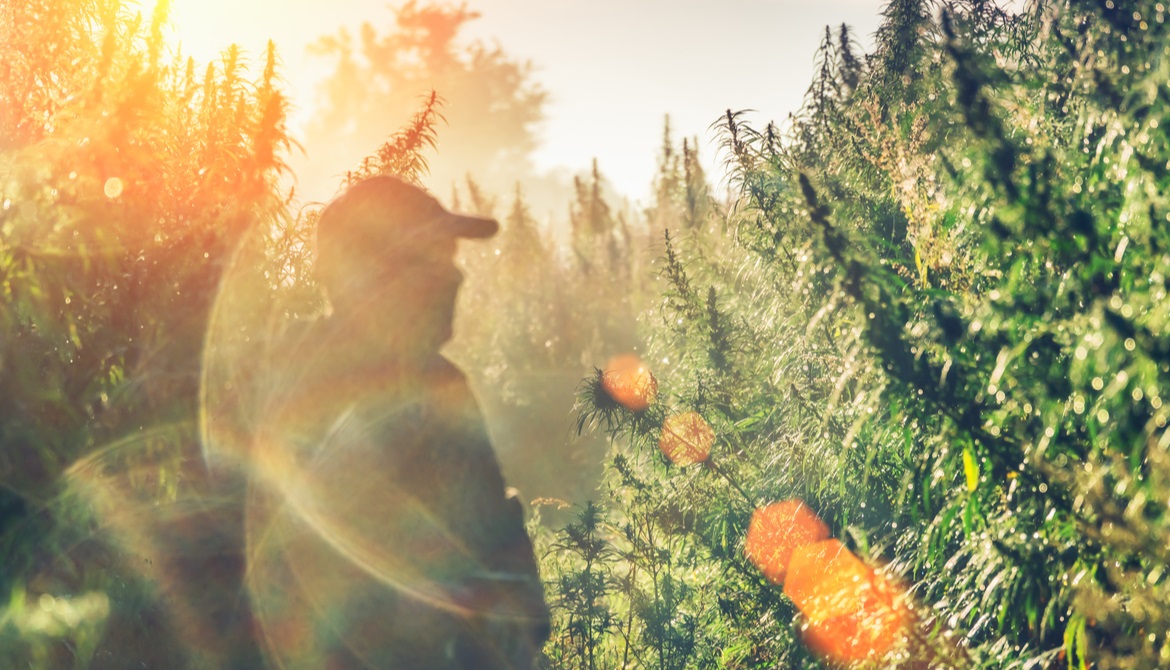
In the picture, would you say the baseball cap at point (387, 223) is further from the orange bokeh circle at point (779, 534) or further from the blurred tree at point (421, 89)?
the blurred tree at point (421, 89)

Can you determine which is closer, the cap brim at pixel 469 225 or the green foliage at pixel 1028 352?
the green foliage at pixel 1028 352

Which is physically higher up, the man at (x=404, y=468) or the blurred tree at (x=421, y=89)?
the blurred tree at (x=421, y=89)

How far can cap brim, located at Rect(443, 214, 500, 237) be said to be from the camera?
2.41 metres

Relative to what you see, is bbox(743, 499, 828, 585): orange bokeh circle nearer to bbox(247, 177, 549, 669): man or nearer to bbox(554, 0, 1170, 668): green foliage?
bbox(554, 0, 1170, 668): green foliage

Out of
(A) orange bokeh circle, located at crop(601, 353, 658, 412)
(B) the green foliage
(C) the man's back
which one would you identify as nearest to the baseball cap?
(C) the man's back

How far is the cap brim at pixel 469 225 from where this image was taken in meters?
2.41

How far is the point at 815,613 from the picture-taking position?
11.6 ft

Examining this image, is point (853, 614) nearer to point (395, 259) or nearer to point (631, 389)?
point (395, 259)

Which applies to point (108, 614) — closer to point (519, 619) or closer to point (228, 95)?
point (519, 619)

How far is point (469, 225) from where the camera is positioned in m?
2.44

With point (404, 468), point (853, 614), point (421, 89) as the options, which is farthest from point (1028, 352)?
point (421, 89)

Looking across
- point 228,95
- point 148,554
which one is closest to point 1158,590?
point 148,554

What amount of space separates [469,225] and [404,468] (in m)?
0.63

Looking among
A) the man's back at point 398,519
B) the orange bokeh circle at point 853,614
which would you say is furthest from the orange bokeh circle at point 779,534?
the man's back at point 398,519
